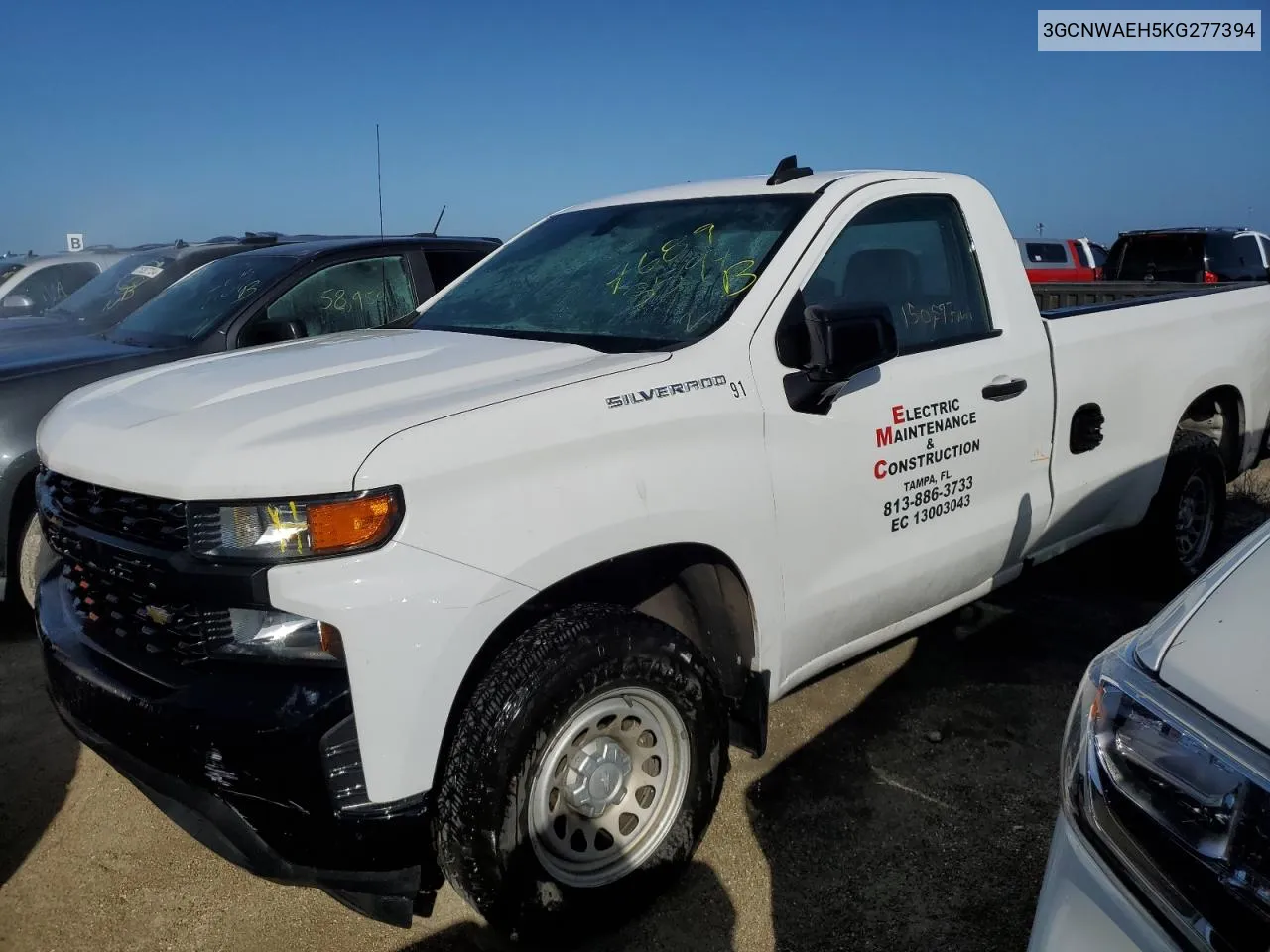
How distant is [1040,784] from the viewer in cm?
333

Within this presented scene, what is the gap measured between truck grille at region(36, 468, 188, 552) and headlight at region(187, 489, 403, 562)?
0.10 m

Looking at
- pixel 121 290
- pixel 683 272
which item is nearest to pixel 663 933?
pixel 683 272

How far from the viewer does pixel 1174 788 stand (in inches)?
53.3

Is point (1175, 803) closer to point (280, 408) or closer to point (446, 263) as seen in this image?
point (280, 408)

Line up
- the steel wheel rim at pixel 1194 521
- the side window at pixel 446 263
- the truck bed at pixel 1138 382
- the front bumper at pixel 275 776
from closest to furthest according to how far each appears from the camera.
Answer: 1. the front bumper at pixel 275 776
2. the truck bed at pixel 1138 382
3. the steel wheel rim at pixel 1194 521
4. the side window at pixel 446 263

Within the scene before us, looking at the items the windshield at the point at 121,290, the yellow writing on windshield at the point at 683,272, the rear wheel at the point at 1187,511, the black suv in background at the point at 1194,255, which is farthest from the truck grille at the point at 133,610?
the black suv in background at the point at 1194,255

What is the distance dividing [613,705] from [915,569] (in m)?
1.25

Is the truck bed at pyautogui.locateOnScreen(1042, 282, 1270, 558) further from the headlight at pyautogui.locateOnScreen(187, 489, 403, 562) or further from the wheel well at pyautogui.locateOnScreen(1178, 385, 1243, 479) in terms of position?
the headlight at pyautogui.locateOnScreen(187, 489, 403, 562)

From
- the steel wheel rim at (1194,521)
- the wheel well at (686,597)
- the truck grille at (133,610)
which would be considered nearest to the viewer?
the truck grille at (133,610)

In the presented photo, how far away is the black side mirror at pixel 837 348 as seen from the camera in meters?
2.72

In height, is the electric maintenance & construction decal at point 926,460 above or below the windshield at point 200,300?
below

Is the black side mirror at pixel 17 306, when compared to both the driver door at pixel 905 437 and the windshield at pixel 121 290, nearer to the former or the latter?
the windshield at pixel 121 290

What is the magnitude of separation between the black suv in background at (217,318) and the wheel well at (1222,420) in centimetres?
366

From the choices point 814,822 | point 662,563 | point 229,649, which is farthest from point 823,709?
point 229,649
